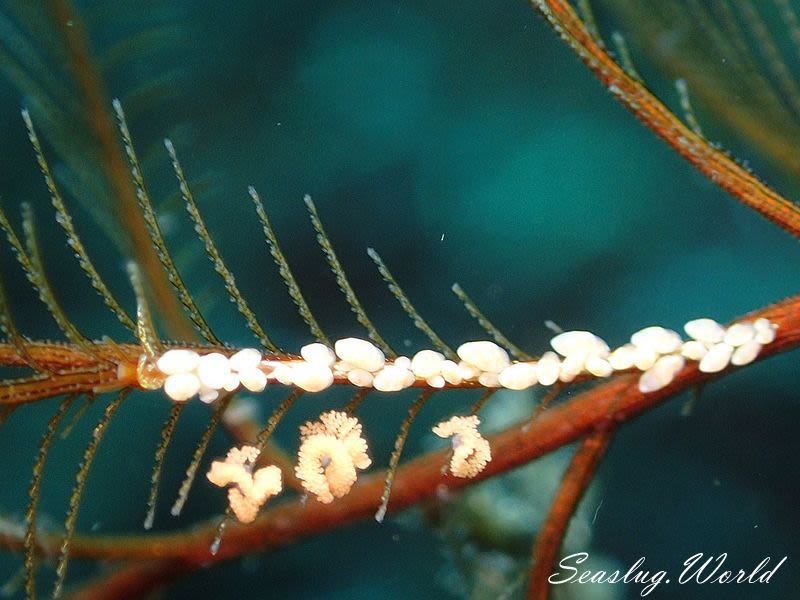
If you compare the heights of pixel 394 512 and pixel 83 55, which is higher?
pixel 83 55

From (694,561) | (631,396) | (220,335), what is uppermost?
(220,335)

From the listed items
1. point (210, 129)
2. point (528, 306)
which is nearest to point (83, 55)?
point (210, 129)

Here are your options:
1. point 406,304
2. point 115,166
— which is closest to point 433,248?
point 115,166

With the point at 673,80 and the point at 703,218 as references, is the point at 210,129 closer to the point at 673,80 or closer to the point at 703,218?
the point at 673,80

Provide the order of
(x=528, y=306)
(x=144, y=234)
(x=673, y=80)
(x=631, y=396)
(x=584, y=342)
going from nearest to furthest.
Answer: (x=584, y=342), (x=631, y=396), (x=144, y=234), (x=673, y=80), (x=528, y=306)

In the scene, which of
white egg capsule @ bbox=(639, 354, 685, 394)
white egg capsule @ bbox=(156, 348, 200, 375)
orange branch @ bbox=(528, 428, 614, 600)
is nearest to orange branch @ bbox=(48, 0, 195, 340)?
white egg capsule @ bbox=(156, 348, 200, 375)

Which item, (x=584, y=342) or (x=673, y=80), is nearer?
(x=584, y=342)

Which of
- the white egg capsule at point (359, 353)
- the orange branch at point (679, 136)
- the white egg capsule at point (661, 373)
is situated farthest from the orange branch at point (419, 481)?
the white egg capsule at point (359, 353)

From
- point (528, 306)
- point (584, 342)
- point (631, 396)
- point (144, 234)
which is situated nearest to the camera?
point (584, 342)
